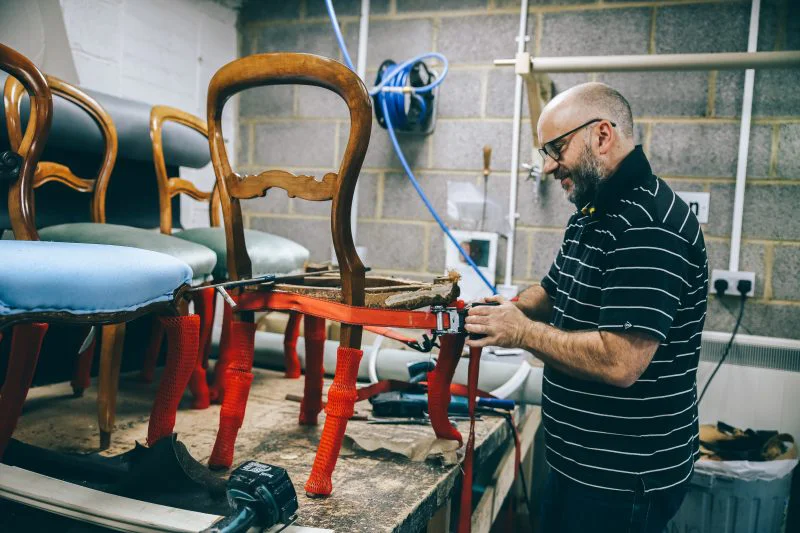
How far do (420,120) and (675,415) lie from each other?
1942 millimetres

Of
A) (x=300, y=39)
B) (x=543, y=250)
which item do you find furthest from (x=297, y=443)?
(x=300, y=39)

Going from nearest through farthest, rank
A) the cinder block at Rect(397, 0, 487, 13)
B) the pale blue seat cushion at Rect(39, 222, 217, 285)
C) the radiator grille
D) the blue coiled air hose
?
the pale blue seat cushion at Rect(39, 222, 217, 285), the radiator grille, the blue coiled air hose, the cinder block at Rect(397, 0, 487, 13)

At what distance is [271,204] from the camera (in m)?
3.39

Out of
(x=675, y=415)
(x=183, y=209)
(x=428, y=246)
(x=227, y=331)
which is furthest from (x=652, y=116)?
(x=183, y=209)

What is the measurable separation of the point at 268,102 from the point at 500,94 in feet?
4.05

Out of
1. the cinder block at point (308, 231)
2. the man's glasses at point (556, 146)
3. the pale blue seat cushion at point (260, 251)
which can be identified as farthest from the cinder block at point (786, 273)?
the cinder block at point (308, 231)

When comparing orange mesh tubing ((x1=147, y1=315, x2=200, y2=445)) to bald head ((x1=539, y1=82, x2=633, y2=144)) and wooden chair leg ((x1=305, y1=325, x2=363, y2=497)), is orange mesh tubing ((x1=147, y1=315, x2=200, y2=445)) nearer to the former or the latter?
wooden chair leg ((x1=305, y1=325, x2=363, y2=497))

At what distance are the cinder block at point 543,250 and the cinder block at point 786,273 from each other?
0.84m

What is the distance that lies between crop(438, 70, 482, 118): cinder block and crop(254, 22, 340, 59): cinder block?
2.02 ft

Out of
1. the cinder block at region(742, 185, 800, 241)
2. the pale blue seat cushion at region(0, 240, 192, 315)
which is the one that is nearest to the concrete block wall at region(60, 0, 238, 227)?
the pale blue seat cushion at region(0, 240, 192, 315)

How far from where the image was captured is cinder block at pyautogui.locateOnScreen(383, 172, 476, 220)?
3016 mm

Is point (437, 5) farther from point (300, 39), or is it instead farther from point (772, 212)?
point (772, 212)

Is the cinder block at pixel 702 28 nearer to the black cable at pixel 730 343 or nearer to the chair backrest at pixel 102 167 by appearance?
the black cable at pixel 730 343

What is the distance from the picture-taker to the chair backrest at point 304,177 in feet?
3.97
